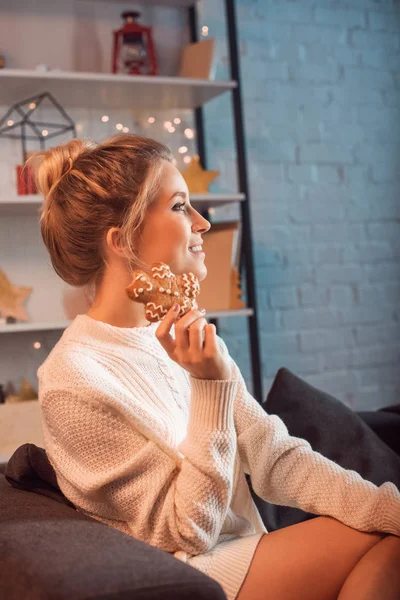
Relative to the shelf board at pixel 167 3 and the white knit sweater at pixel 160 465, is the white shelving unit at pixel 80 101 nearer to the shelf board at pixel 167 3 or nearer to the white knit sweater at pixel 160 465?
the shelf board at pixel 167 3

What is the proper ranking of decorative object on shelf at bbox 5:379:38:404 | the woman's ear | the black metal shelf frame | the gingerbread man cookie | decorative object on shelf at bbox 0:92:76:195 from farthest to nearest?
the black metal shelf frame, decorative object on shelf at bbox 0:92:76:195, decorative object on shelf at bbox 5:379:38:404, the woman's ear, the gingerbread man cookie

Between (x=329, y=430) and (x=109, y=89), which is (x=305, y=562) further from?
(x=109, y=89)

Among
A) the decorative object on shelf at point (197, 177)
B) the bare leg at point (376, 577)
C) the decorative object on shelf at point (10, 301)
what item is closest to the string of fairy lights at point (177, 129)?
the decorative object on shelf at point (197, 177)

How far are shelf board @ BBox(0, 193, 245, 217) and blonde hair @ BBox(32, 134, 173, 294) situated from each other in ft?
3.69

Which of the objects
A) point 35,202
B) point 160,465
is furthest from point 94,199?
point 35,202

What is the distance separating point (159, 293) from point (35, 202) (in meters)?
1.46

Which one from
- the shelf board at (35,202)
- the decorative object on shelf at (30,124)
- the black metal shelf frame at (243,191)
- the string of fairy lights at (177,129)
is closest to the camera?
the shelf board at (35,202)

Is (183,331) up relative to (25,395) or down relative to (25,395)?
up

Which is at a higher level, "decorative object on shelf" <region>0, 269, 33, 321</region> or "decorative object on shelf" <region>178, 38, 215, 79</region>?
"decorative object on shelf" <region>178, 38, 215, 79</region>

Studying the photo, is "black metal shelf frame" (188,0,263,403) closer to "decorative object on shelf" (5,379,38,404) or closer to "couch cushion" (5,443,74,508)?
"decorative object on shelf" (5,379,38,404)

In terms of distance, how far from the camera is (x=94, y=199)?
1595mm

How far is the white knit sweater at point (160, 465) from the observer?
1.38 m

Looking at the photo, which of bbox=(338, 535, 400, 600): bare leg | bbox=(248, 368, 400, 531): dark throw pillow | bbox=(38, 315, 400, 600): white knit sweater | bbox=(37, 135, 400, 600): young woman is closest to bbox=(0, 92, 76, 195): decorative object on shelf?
bbox=(248, 368, 400, 531): dark throw pillow

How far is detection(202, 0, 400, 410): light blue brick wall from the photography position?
11.5 feet
